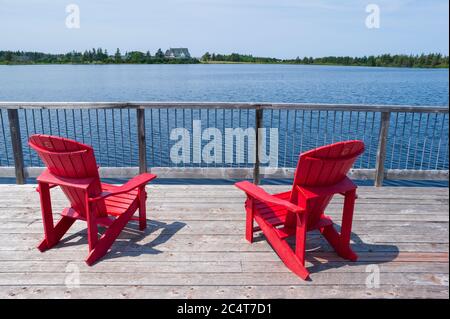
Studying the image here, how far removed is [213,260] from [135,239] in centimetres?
80

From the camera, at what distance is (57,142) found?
2.70 meters

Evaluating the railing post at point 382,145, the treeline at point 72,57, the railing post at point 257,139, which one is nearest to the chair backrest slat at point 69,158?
the railing post at point 257,139

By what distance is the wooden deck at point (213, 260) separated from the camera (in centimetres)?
252

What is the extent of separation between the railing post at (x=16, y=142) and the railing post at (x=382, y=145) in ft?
15.0

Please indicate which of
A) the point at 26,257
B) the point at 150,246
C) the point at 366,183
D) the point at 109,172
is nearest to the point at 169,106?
the point at 109,172

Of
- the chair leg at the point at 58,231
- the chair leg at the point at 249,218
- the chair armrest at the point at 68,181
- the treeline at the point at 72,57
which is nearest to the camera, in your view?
the chair armrest at the point at 68,181

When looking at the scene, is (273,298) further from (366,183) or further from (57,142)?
(366,183)

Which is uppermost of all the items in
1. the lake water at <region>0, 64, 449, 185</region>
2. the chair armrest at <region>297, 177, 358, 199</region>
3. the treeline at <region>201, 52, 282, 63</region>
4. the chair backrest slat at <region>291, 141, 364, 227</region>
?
the treeline at <region>201, 52, 282, 63</region>

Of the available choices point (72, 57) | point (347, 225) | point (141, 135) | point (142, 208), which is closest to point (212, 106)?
point (141, 135)

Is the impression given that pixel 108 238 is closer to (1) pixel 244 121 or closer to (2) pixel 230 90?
(1) pixel 244 121

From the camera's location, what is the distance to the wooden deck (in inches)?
99.3

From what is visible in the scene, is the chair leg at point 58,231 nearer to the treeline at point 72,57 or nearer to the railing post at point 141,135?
the railing post at point 141,135

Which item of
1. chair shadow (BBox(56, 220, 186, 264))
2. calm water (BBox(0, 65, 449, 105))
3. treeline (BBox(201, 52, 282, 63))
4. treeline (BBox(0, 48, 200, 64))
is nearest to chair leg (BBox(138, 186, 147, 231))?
chair shadow (BBox(56, 220, 186, 264))

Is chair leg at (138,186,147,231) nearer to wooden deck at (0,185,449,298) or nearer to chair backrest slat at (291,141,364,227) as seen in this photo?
wooden deck at (0,185,449,298)
